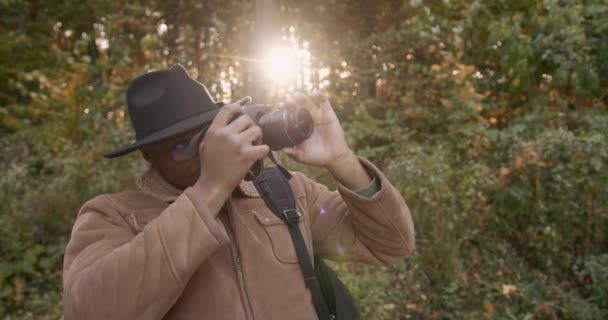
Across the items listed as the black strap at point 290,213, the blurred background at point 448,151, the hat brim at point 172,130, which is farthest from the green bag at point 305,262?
the blurred background at point 448,151

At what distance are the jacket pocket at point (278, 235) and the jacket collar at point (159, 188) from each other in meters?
0.08

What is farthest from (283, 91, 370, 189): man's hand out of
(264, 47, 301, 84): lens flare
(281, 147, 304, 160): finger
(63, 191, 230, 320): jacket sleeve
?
(264, 47, 301, 84): lens flare

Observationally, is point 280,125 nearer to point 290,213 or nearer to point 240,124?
point 240,124

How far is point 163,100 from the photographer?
Answer: 5.38ft

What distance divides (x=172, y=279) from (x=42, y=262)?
15.3ft

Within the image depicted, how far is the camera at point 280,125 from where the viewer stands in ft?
4.90

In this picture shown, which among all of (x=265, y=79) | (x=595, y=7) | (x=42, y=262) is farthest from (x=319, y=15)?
(x=42, y=262)

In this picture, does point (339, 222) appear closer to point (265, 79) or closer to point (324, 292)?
point (324, 292)

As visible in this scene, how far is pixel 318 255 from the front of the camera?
72.5 inches

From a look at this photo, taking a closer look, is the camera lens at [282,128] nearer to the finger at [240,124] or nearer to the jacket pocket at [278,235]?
the finger at [240,124]

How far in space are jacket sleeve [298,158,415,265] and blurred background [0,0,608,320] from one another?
2.35 m

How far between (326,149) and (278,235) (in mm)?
295

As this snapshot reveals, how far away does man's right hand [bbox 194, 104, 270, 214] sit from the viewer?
1.36 metres

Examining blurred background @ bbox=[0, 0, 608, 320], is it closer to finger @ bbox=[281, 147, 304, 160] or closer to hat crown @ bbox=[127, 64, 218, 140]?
finger @ bbox=[281, 147, 304, 160]
